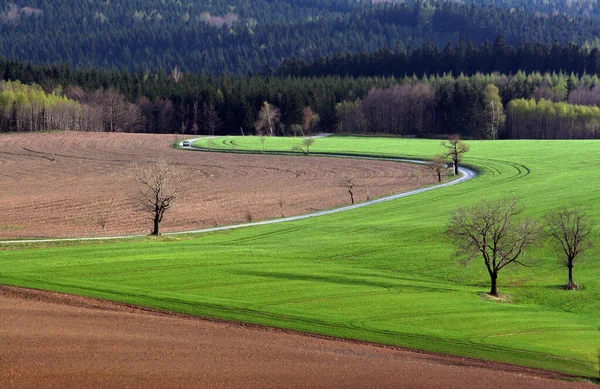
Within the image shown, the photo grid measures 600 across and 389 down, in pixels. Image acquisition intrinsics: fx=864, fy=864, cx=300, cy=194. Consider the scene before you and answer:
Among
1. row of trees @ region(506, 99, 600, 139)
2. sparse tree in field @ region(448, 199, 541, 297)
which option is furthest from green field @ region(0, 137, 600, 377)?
row of trees @ region(506, 99, 600, 139)

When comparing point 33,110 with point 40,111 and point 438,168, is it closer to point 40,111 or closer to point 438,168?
point 40,111

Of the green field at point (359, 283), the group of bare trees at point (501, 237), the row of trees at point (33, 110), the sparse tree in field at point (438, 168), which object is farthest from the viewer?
the row of trees at point (33, 110)

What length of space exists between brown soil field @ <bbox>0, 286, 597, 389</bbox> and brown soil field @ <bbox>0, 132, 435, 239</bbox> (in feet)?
102

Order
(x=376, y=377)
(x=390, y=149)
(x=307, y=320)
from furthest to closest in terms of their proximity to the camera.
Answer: (x=390, y=149) → (x=307, y=320) → (x=376, y=377)

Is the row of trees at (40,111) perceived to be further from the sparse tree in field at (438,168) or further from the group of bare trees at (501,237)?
the group of bare trees at (501,237)

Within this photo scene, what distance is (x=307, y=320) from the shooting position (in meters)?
41.1

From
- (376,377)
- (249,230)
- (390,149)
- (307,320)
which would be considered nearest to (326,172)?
(390,149)

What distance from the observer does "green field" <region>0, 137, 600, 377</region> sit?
3997cm

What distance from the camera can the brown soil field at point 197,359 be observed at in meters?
31.5

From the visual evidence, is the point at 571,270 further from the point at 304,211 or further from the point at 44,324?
the point at 304,211

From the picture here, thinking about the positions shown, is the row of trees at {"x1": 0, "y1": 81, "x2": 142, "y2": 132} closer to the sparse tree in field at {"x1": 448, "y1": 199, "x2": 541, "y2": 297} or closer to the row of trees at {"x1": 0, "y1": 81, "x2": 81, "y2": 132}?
the row of trees at {"x1": 0, "y1": 81, "x2": 81, "y2": 132}

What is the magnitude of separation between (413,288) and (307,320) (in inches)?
404

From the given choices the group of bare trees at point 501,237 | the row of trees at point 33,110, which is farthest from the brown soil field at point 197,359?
the row of trees at point 33,110

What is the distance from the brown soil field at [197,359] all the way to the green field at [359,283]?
7.19 ft
